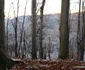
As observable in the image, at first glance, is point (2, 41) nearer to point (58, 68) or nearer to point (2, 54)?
point (2, 54)

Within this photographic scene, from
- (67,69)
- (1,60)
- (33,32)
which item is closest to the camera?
(1,60)

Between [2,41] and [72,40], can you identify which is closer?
[2,41]

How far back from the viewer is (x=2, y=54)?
6.28 meters

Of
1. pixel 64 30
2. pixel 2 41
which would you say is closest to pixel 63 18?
pixel 64 30

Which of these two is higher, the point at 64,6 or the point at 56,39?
the point at 64,6

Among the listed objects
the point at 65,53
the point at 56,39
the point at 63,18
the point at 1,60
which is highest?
the point at 63,18

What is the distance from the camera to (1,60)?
604 cm

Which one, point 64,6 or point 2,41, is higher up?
point 64,6

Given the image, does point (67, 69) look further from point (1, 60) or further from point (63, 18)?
point (63, 18)

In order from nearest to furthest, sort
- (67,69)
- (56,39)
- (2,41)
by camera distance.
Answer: (2,41), (67,69), (56,39)

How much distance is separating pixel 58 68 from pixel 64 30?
6433 millimetres

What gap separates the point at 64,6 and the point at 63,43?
232 cm

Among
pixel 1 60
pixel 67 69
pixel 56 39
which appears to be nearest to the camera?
pixel 1 60

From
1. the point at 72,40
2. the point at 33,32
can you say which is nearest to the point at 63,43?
the point at 33,32
